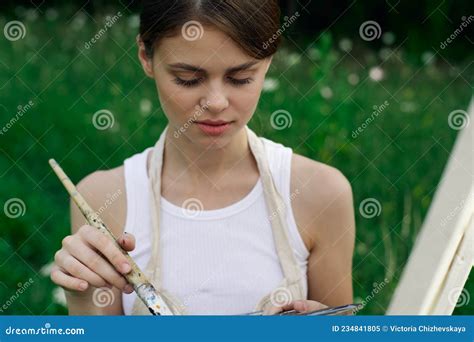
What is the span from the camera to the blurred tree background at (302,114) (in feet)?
5.25

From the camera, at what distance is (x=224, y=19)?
3.51ft

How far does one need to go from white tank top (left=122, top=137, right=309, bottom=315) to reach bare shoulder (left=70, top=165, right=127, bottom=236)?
0.01 metres

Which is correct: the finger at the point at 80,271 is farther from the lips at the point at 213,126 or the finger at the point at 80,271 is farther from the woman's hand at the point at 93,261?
the lips at the point at 213,126

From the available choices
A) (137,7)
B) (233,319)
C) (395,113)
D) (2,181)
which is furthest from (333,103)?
(233,319)

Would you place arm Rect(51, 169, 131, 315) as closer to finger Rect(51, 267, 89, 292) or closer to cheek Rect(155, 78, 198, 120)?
finger Rect(51, 267, 89, 292)

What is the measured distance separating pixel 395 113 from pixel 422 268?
783 mm

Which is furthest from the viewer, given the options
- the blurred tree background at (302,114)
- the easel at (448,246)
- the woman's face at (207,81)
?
the blurred tree background at (302,114)

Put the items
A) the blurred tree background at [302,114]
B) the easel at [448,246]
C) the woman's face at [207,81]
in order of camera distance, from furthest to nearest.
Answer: the blurred tree background at [302,114]
the woman's face at [207,81]
the easel at [448,246]

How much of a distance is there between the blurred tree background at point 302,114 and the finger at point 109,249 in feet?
2.10

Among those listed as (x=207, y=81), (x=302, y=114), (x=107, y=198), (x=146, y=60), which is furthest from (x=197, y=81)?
(x=302, y=114)

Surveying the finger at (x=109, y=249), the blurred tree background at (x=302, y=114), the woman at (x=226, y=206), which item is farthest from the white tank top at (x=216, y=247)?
the blurred tree background at (x=302, y=114)

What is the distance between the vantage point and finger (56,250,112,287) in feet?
3.17

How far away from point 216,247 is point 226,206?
6cm

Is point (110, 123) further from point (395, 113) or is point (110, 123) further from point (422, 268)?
point (422, 268)
